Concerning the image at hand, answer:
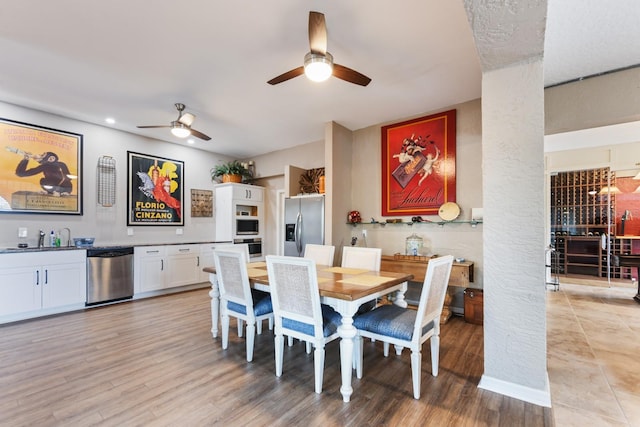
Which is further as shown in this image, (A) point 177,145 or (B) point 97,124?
(A) point 177,145

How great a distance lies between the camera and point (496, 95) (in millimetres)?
2135

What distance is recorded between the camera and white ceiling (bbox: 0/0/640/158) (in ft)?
7.29

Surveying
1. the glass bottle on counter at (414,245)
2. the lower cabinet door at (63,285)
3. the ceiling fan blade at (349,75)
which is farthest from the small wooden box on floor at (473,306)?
the lower cabinet door at (63,285)

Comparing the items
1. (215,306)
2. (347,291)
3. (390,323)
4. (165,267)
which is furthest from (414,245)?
(165,267)

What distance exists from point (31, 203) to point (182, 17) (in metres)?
3.66

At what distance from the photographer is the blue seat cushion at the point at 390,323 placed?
206 centimetres

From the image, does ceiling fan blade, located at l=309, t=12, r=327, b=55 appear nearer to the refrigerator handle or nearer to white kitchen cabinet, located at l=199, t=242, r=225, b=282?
the refrigerator handle

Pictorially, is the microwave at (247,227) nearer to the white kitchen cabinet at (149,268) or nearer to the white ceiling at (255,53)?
the white kitchen cabinet at (149,268)

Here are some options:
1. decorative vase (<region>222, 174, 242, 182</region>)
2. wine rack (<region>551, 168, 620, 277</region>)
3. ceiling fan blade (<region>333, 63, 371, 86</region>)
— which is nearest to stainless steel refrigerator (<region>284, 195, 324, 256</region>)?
decorative vase (<region>222, 174, 242, 182</region>)

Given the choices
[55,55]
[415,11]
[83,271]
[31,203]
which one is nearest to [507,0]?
[415,11]

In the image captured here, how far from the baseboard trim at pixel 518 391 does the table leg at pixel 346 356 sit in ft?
3.24

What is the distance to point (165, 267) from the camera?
5.00 meters

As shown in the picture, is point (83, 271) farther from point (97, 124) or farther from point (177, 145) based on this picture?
point (177, 145)

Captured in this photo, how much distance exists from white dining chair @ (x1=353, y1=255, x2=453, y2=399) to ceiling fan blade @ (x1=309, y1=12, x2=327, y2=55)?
1.78 metres
